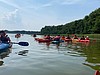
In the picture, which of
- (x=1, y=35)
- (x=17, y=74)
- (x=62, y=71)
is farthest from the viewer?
(x=1, y=35)

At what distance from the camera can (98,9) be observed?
12962 centimetres

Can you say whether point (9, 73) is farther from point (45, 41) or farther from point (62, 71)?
point (45, 41)

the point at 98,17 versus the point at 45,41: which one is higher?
the point at 98,17

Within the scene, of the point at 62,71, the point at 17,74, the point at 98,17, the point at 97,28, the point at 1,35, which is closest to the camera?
the point at 17,74

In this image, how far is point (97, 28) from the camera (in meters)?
109

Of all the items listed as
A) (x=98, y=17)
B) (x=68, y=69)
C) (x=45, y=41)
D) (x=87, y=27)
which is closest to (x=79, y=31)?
(x=87, y=27)

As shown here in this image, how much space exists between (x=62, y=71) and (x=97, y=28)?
323 ft

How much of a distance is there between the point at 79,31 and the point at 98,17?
2016cm

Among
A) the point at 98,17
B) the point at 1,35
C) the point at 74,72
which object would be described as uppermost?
the point at 98,17

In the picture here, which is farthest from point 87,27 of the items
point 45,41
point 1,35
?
point 1,35

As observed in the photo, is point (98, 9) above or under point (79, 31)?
above

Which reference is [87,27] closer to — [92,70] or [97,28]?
[97,28]

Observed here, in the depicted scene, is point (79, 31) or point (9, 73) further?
point (79, 31)

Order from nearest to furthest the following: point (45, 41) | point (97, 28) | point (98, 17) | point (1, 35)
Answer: point (1, 35), point (45, 41), point (97, 28), point (98, 17)
